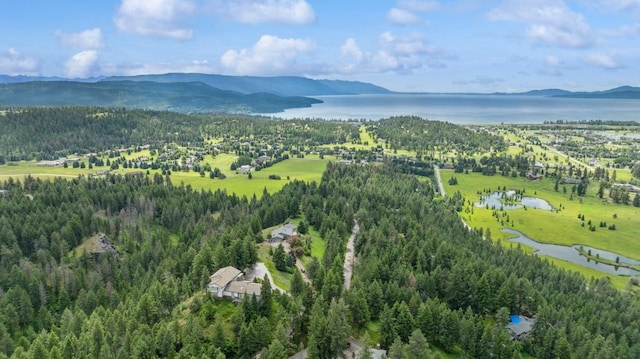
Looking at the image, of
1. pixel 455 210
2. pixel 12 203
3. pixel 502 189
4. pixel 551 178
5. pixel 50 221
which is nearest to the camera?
pixel 50 221

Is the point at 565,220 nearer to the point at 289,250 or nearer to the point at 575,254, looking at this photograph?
the point at 575,254

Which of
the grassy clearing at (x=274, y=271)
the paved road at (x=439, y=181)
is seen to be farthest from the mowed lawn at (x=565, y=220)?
the grassy clearing at (x=274, y=271)

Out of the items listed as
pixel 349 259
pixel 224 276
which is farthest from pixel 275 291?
pixel 349 259

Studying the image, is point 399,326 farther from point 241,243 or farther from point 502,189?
point 502,189

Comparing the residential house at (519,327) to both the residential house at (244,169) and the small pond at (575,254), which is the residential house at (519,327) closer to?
the small pond at (575,254)

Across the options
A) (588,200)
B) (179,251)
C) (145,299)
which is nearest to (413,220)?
(179,251)

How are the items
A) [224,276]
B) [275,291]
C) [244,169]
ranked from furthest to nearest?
[244,169], [224,276], [275,291]

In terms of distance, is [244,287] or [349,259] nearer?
[244,287]

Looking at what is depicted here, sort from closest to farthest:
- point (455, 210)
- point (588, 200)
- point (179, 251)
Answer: point (179, 251) < point (455, 210) < point (588, 200)
